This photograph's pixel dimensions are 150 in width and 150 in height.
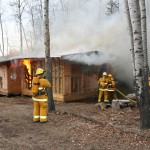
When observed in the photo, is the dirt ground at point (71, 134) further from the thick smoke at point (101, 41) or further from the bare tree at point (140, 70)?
the thick smoke at point (101, 41)

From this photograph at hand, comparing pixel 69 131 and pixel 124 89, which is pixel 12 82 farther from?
pixel 69 131

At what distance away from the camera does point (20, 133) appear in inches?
314

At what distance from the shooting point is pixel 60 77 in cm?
1573

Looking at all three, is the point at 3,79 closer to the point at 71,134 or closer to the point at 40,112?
the point at 40,112

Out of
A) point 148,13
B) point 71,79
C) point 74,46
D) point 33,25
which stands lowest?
point 71,79

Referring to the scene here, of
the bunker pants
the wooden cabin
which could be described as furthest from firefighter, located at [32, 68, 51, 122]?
the wooden cabin

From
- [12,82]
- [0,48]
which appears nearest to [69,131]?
[12,82]

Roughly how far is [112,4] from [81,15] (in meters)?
10.9

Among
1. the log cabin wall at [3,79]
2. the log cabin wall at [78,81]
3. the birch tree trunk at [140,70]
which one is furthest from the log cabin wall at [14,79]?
the birch tree trunk at [140,70]

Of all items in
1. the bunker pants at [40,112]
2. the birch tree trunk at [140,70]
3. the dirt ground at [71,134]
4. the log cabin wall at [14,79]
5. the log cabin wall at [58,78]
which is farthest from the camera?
the log cabin wall at [14,79]

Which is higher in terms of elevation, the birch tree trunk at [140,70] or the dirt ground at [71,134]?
the birch tree trunk at [140,70]

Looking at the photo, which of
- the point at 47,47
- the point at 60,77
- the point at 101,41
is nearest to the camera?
the point at 47,47

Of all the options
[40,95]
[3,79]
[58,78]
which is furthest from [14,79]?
[40,95]

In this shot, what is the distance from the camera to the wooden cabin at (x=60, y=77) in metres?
15.5
